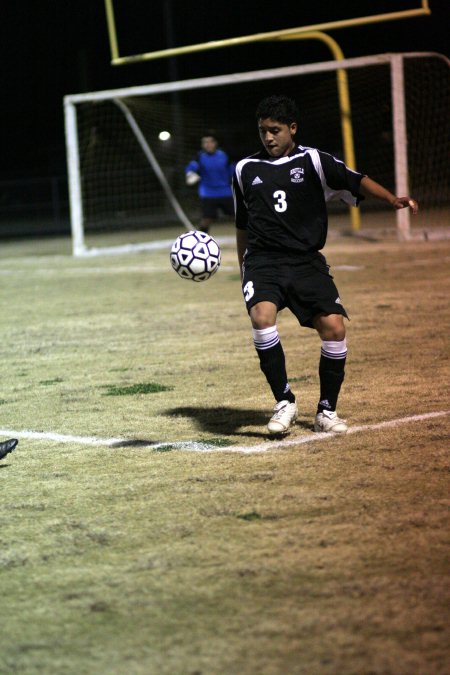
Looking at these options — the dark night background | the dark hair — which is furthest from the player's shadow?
the dark night background

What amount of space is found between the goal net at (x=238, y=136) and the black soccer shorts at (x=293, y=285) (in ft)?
34.5

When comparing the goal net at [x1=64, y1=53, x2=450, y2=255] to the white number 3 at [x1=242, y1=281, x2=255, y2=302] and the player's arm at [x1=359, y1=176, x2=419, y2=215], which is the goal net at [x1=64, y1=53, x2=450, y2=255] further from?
the white number 3 at [x1=242, y1=281, x2=255, y2=302]

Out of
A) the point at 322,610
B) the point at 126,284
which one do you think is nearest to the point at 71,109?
the point at 126,284

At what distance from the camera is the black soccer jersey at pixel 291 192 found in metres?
5.87

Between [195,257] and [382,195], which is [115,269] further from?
[382,195]

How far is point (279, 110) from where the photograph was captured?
18.8ft

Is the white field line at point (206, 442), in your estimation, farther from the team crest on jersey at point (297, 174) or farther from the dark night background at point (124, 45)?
the dark night background at point (124, 45)

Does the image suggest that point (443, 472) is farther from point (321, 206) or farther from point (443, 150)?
point (443, 150)

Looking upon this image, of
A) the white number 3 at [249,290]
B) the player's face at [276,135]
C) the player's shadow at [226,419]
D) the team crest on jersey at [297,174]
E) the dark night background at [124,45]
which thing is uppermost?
the dark night background at [124,45]

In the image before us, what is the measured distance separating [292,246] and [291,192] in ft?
0.94

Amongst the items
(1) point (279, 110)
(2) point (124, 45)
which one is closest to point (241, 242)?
(1) point (279, 110)

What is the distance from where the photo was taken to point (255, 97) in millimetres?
27719

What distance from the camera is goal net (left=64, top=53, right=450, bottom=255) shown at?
19.9 meters

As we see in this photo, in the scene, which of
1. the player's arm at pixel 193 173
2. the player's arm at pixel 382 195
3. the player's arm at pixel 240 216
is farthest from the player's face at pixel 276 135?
the player's arm at pixel 193 173
